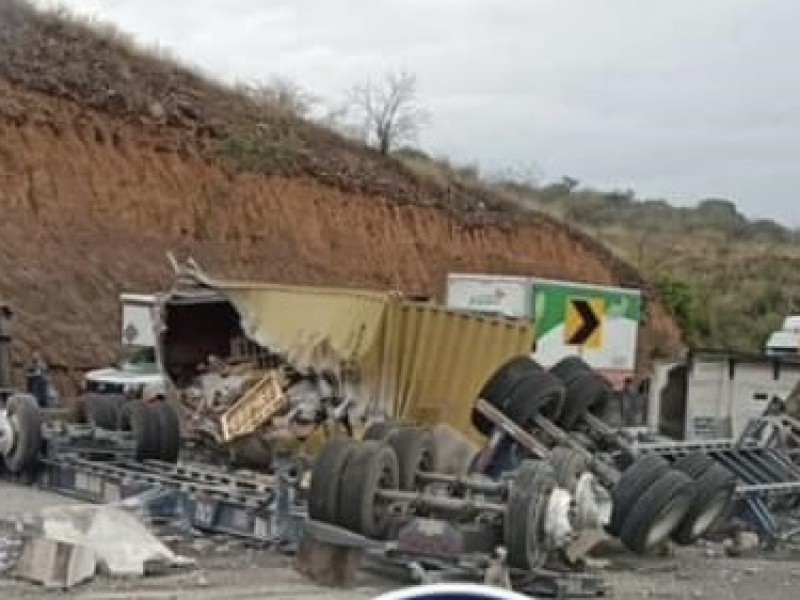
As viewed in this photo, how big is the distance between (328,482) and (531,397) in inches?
151

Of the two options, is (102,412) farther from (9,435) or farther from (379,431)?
(379,431)

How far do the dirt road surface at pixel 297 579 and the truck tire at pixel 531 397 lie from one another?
1.68 m

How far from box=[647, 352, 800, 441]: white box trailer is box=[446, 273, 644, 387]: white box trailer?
6.14m

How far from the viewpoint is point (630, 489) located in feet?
51.5

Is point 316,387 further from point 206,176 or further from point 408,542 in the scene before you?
point 206,176

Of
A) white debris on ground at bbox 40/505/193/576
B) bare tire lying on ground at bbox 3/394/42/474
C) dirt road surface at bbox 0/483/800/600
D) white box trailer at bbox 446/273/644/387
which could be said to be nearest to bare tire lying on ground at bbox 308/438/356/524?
dirt road surface at bbox 0/483/800/600

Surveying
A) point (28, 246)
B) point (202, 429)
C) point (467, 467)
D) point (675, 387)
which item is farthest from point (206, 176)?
point (467, 467)

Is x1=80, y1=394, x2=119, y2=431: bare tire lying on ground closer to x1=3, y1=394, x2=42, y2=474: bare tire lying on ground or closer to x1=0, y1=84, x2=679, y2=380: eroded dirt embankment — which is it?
x1=3, y1=394, x2=42, y2=474: bare tire lying on ground

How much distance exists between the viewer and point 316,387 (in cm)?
1862


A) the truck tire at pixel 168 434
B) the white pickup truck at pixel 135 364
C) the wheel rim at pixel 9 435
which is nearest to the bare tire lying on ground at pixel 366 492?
the truck tire at pixel 168 434

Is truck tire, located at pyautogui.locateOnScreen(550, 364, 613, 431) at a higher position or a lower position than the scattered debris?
higher

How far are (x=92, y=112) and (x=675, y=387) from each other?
654 inches

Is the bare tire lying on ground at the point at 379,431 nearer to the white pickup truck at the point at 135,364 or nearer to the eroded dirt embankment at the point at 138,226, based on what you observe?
the white pickup truck at the point at 135,364

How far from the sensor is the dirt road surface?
12.7 metres
